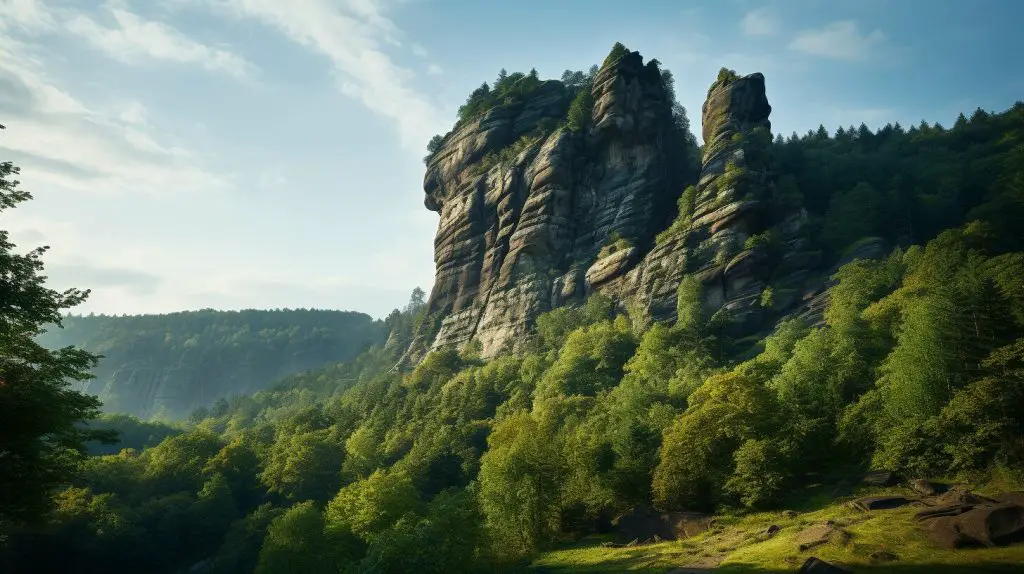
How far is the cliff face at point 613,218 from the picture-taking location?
106m

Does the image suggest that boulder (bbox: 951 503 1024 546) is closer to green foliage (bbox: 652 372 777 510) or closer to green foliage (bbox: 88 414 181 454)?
green foliage (bbox: 652 372 777 510)

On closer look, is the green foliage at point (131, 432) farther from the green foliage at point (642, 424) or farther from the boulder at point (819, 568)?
the boulder at point (819, 568)

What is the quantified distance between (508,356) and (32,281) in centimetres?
10318

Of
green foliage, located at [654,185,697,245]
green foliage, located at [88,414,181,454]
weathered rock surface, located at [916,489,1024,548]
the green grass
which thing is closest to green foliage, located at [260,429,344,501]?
the green grass

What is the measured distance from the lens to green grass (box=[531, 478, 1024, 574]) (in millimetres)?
35594

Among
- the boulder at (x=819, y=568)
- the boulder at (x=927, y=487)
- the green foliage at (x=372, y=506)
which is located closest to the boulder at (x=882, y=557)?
the boulder at (x=819, y=568)

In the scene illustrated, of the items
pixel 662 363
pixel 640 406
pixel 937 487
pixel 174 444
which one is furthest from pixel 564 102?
pixel 937 487

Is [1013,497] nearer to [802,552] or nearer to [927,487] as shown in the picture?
[927,487]

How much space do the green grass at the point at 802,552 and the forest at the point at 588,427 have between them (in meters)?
3.81

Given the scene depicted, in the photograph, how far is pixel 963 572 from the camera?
110 ft

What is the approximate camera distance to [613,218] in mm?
132375

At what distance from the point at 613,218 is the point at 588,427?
6419 centimetres

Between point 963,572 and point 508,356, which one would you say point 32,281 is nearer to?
point 963,572

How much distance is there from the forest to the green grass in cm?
381
